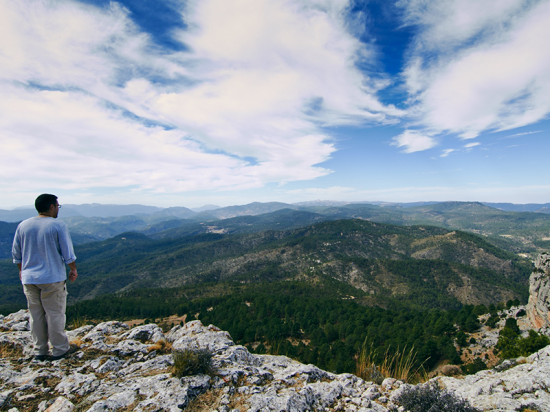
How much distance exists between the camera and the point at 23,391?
5262 mm

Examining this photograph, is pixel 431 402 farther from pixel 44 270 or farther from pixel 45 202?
pixel 45 202

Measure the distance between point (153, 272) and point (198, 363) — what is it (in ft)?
720

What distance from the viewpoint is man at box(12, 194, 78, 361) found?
6410 millimetres

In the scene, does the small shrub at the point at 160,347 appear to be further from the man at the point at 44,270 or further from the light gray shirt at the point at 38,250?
the light gray shirt at the point at 38,250

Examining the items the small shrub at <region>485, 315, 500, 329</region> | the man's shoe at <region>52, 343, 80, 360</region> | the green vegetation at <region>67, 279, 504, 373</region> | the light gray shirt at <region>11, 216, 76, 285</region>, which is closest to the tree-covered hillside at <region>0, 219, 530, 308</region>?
the green vegetation at <region>67, 279, 504, 373</region>

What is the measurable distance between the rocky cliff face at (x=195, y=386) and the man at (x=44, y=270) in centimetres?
84

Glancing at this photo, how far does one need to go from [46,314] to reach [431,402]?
11.0m

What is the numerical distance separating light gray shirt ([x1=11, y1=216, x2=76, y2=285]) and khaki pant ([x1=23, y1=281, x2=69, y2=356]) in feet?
1.02

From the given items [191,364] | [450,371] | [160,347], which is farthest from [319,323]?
[191,364]

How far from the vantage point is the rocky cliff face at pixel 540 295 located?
31.7m

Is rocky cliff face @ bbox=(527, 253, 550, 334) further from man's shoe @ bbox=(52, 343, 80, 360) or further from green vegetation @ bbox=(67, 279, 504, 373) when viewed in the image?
man's shoe @ bbox=(52, 343, 80, 360)

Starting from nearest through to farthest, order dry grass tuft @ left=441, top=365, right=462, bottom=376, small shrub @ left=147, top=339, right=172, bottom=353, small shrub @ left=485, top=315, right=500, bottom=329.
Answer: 1. small shrub @ left=147, top=339, right=172, bottom=353
2. dry grass tuft @ left=441, top=365, right=462, bottom=376
3. small shrub @ left=485, top=315, right=500, bottom=329

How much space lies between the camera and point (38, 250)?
6.47 meters

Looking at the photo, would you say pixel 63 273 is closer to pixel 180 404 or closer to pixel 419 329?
pixel 180 404
